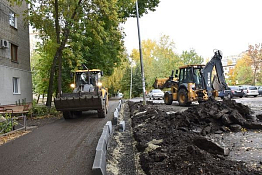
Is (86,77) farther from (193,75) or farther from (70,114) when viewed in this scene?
(193,75)

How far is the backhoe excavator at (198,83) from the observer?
14086 millimetres

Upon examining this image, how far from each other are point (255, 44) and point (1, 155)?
1817 inches

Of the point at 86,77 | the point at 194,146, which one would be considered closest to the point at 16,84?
the point at 86,77

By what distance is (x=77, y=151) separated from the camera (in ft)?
19.6

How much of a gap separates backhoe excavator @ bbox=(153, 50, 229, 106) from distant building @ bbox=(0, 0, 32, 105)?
446 inches

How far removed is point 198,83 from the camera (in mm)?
15406

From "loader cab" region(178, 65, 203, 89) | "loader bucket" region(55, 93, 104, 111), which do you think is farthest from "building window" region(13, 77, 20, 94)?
"loader cab" region(178, 65, 203, 89)

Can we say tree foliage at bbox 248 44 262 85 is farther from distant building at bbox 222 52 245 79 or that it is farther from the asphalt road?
the asphalt road

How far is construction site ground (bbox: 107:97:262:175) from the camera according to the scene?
145 inches

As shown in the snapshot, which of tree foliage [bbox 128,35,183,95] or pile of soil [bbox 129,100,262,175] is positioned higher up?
tree foliage [bbox 128,35,183,95]

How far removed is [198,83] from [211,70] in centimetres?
144

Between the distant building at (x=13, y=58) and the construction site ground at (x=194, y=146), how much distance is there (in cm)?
1131

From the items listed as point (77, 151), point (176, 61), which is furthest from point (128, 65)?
point (77, 151)

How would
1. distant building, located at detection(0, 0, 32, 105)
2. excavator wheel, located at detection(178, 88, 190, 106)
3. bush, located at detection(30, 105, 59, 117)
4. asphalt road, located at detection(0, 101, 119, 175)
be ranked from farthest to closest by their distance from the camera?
distant building, located at detection(0, 0, 32, 105) → excavator wheel, located at detection(178, 88, 190, 106) → bush, located at detection(30, 105, 59, 117) → asphalt road, located at detection(0, 101, 119, 175)
